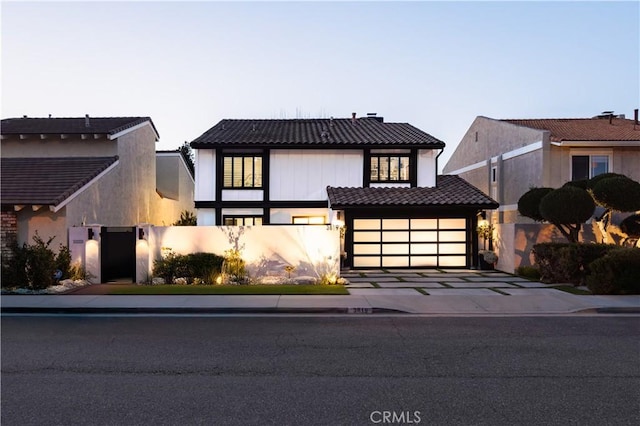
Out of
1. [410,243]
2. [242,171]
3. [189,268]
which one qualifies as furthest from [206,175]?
[410,243]

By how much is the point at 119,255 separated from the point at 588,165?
20.4 m

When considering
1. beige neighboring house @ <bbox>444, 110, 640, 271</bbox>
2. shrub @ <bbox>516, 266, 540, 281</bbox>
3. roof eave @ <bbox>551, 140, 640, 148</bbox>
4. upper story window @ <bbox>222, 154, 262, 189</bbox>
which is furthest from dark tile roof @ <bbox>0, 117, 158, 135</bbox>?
roof eave @ <bbox>551, 140, 640, 148</bbox>

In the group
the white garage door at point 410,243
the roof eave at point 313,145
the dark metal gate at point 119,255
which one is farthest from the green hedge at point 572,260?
the dark metal gate at point 119,255

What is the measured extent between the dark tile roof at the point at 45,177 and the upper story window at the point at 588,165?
2074cm

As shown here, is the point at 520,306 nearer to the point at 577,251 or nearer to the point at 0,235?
the point at 577,251

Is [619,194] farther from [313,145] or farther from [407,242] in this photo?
[313,145]

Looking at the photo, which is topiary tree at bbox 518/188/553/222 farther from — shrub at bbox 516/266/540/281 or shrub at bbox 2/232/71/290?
shrub at bbox 2/232/71/290

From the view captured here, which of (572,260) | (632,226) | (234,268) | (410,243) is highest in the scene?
(632,226)

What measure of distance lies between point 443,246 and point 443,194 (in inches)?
94.8

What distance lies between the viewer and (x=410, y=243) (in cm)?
2152

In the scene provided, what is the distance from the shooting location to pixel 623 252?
1333 centimetres

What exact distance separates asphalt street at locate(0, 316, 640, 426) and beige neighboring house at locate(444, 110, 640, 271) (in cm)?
1005

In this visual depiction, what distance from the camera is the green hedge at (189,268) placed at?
51.3 ft

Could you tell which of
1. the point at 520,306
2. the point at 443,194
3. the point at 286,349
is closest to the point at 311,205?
the point at 443,194
